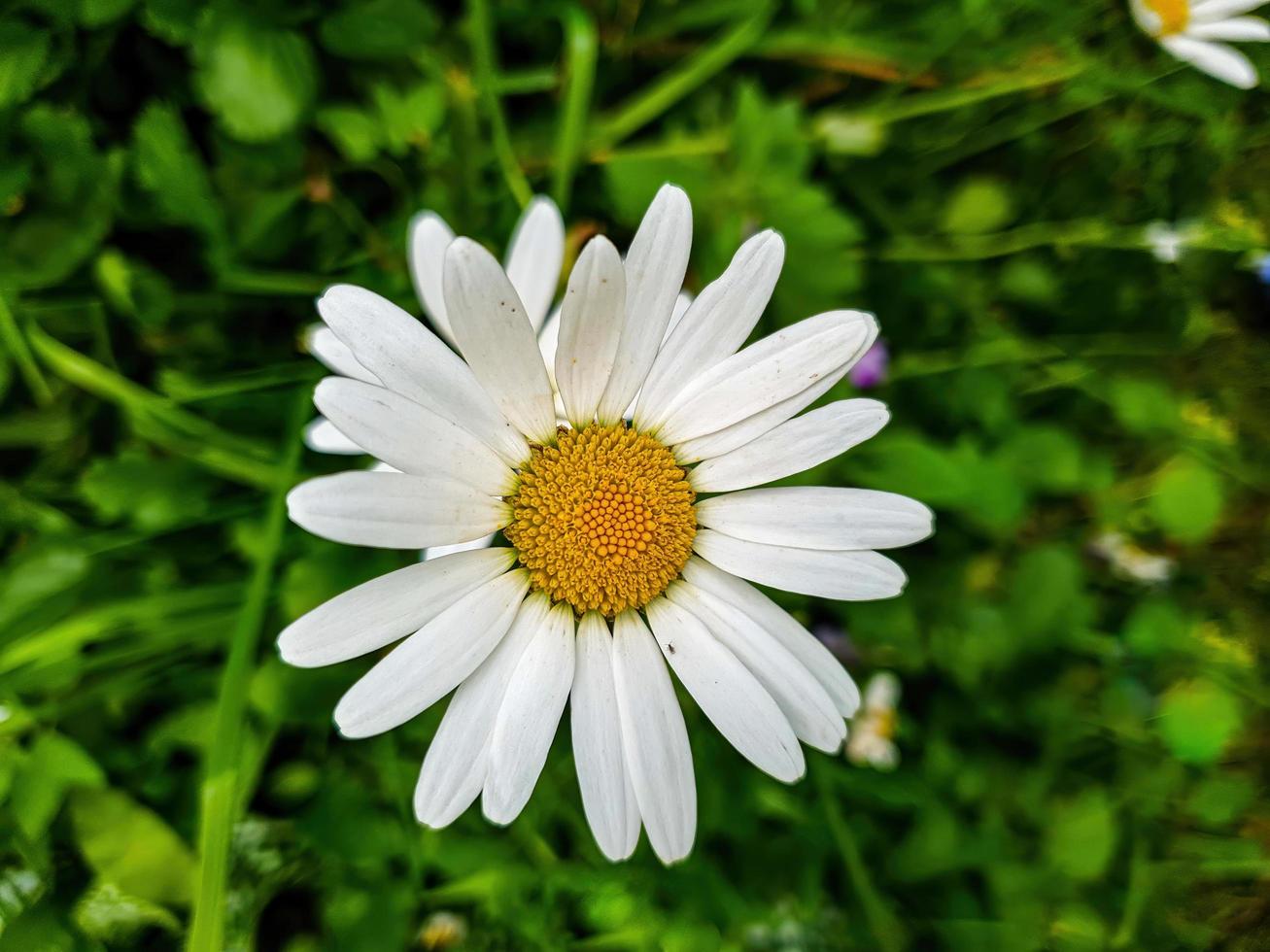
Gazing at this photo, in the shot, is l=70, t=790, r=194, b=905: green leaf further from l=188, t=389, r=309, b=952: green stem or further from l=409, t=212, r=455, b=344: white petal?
l=409, t=212, r=455, b=344: white petal

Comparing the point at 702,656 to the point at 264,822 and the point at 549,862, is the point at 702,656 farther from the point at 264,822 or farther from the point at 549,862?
the point at 264,822

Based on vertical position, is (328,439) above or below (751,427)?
above

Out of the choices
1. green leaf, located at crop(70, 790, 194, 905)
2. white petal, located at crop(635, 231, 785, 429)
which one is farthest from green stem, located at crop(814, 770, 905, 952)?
green leaf, located at crop(70, 790, 194, 905)

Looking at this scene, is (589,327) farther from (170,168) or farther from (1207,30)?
(1207,30)

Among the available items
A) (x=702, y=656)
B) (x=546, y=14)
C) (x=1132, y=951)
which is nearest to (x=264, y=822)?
(x=702, y=656)

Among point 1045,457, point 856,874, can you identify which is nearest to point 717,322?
point 856,874

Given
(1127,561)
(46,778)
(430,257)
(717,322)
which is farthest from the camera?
(1127,561)

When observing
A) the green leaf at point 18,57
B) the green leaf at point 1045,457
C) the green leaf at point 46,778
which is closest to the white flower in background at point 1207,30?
the green leaf at point 1045,457
